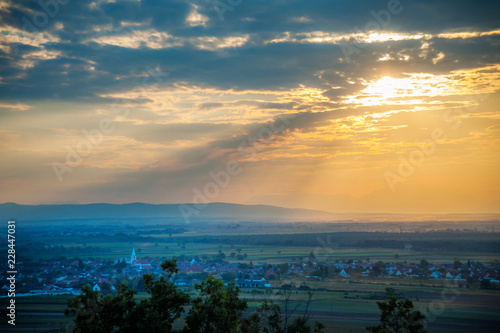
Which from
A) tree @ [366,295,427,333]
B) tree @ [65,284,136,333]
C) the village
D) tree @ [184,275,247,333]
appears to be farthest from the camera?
the village

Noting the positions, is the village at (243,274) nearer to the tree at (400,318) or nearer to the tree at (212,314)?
the tree at (212,314)

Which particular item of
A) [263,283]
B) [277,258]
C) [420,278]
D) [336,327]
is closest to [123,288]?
[336,327]

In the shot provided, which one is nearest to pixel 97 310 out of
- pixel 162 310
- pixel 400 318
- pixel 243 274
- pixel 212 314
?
pixel 162 310

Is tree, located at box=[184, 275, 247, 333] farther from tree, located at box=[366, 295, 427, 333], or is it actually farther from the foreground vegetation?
tree, located at box=[366, 295, 427, 333]

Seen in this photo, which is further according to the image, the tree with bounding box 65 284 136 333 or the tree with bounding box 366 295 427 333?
the tree with bounding box 366 295 427 333

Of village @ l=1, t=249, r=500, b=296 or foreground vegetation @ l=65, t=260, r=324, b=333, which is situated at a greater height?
foreground vegetation @ l=65, t=260, r=324, b=333

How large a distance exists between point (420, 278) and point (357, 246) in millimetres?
51225

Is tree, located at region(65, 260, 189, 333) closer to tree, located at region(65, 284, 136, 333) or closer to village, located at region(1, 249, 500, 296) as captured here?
tree, located at region(65, 284, 136, 333)

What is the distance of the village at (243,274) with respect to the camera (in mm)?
55219

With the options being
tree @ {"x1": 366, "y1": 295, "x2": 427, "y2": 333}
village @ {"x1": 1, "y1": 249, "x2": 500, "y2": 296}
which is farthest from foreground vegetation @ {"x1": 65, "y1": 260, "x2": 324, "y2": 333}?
village @ {"x1": 1, "y1": 249, "x2": 500, "y2": 296}

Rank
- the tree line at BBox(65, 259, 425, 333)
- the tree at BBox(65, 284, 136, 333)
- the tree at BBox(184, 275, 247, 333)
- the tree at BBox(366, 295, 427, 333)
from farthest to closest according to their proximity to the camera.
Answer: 1. the tree at BBox(366, 295, 427, 333)
2. the tree at BBox(184, 275, 247, 333)
3. the tree line at BBox(65, 259, 425, 333)
4. the tree at BBox(65, 284, 136, 333)

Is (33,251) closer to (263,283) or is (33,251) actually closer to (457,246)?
(263,283)

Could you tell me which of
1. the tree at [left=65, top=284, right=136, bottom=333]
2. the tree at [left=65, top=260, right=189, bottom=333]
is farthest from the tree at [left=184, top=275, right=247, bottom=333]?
the tree at [left=65, top=284, right=136, bottom=333]

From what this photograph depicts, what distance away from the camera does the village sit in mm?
55219
